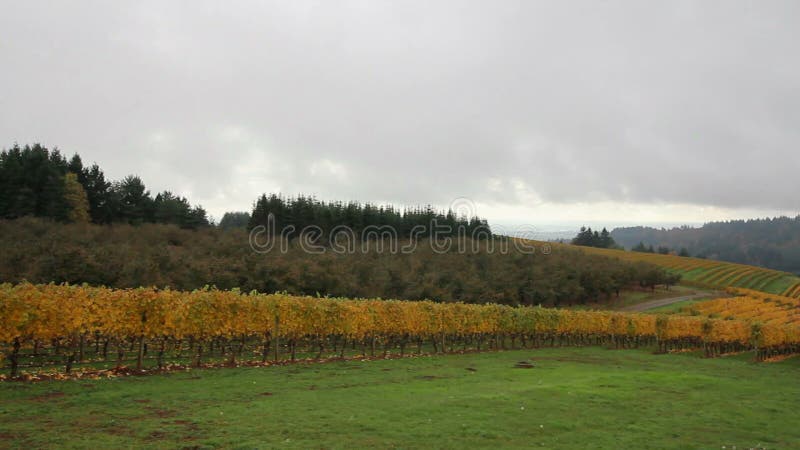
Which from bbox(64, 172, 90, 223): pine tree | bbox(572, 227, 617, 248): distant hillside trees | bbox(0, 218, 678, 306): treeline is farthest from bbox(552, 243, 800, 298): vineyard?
bbox(64, 172, 90, 223): pine tree

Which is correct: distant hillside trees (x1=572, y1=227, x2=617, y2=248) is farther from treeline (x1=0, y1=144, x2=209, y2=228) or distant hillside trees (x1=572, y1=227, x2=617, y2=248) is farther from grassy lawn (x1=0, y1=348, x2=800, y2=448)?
grassy lawn (x1=0, y1=348, x2=800, y2=448)

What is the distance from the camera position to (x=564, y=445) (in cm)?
1229

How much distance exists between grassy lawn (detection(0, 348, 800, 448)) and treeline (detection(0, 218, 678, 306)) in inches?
555

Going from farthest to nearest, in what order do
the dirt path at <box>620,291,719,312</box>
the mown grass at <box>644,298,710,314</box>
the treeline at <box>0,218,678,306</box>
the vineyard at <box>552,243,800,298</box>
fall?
the vineyard at <box>552,243,800,298</box> < the dirt path at <box>620,291,719,312</box> < the mown grass at <box>644,298,710,314</box> < the treeline at <box>0,218,678,306</box>

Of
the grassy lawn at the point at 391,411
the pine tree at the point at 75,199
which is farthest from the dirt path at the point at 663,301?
the pine tree at the point at 75,199

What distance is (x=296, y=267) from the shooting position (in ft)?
185

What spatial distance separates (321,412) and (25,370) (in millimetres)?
13408

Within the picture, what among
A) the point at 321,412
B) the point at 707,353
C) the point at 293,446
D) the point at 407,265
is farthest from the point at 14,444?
the point at 407,265

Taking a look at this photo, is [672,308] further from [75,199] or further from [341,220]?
[75,199]

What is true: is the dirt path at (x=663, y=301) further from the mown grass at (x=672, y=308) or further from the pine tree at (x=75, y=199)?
the pine tree at (x=75, y=199)

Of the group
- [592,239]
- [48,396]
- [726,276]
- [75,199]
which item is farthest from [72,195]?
[592,239]

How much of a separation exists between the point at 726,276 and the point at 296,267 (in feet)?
344

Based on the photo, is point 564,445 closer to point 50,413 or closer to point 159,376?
point 50,413

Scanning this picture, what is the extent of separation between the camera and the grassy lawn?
11891 millimetres
